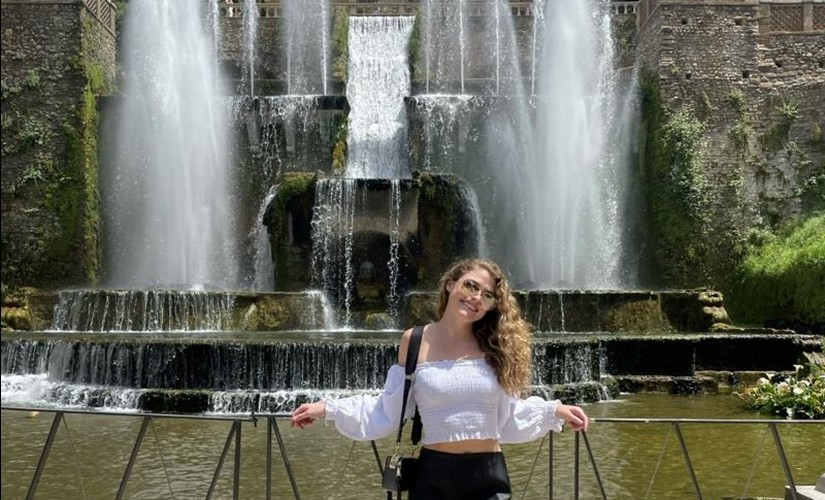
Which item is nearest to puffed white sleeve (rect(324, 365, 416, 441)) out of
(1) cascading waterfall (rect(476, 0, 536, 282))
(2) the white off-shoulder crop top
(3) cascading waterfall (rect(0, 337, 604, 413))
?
(2) the white off-shoulder crop top

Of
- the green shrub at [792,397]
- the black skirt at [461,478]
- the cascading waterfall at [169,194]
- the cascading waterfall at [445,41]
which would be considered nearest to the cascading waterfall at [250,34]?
the cascading waterfall at [169,194]

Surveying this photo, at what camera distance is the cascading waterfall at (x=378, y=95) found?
74.8ft

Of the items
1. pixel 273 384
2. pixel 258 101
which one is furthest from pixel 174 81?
pixel 273 384

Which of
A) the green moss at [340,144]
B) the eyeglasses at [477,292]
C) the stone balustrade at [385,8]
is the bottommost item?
the eyeglasses at [477,292]

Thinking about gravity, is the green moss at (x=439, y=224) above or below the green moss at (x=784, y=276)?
above

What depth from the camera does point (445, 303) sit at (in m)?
2.83

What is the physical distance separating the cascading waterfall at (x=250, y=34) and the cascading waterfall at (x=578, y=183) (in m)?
9.24

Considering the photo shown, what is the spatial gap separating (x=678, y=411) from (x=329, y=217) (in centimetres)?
990

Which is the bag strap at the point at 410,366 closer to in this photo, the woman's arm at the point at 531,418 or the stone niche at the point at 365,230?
the woman's arm at the point at 531,418

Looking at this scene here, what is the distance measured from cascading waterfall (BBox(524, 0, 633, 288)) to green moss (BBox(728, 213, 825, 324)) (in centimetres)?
308

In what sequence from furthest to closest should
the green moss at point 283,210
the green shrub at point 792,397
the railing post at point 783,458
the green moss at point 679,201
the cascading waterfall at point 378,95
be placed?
the cascading waterfall at point 378,95 < the green moss at point 679,201 < the green moss at point 283,210 < the green shrub at point 792,397 < the railing post at point 783,458

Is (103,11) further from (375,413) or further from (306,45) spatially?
(375,413)

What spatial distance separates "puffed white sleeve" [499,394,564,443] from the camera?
269cm

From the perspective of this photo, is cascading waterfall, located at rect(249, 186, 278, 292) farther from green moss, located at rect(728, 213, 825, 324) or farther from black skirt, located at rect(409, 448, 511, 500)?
black skirt, located at rect(409, 448, 511, 500)
